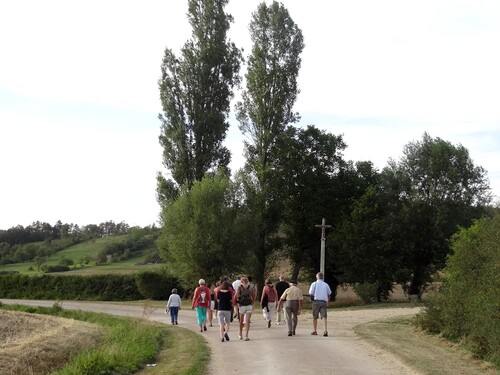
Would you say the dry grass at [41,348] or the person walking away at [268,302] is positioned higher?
the person walking away at [268,302]

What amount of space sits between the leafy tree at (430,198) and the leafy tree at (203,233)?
13.1 meters

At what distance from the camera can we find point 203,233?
4394cm

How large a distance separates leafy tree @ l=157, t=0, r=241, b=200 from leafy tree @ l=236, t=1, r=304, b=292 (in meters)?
1.54

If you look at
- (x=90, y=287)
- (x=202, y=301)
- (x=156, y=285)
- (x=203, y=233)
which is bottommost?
(x=202, y=301)

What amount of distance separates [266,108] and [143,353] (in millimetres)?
32644

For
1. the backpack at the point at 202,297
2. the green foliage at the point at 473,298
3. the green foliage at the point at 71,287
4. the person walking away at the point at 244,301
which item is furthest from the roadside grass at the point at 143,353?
the green foliage at the point at 71,287

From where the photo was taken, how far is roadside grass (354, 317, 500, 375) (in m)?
14.5

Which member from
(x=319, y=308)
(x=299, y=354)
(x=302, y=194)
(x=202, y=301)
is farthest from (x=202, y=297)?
(x=302, y=194)

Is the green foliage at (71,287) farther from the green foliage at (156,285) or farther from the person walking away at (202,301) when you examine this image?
the person walking away at (202,301)

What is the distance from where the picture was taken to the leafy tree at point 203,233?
143ft

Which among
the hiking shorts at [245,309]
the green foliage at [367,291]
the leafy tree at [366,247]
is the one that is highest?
the leafy tree at [366,247]

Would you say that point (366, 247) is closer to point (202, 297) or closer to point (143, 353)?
point (202, 297)

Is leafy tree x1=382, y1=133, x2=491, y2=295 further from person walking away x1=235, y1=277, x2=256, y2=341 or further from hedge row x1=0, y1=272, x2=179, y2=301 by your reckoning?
person walking away x1=235, y1=277, x2=256, y2=341

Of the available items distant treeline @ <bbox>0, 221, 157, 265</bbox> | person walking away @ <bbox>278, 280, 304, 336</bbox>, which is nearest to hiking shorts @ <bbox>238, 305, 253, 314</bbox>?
person walking away @ <bbox>278, 280, 304, 336</bbox>
